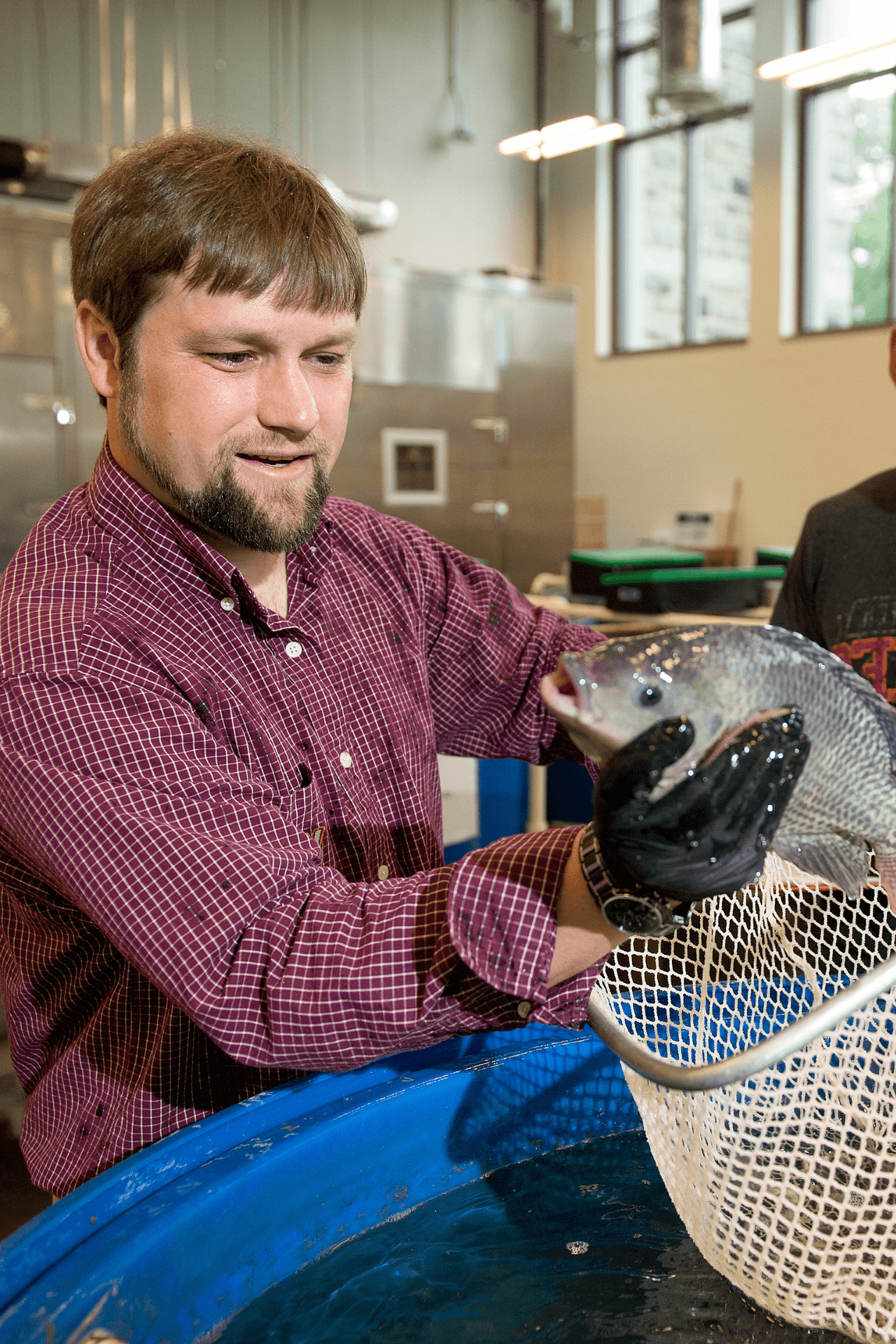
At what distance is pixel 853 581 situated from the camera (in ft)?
5.80

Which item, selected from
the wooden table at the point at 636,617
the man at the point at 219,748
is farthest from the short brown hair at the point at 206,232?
the wooden table at the point at 636,617

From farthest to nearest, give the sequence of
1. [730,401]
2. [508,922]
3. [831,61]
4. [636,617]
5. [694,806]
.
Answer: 1. [730,401]
2. [831,61]
3. [636,617]
4. [508,922]
5. [694,806]

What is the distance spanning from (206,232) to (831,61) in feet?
13.8

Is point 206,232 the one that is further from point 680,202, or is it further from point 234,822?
point 680,202

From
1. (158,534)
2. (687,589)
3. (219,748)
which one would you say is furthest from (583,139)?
(219,748)

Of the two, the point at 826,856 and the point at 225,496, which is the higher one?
the point at 225,496

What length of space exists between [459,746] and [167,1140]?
70 cm

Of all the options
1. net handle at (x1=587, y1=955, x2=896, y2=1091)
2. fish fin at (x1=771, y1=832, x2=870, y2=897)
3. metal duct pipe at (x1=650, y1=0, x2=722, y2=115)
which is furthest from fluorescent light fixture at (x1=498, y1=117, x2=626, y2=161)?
net handle at (x1=587, y1=955, x2=896, y2=1091)

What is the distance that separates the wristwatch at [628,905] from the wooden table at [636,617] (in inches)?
96.7

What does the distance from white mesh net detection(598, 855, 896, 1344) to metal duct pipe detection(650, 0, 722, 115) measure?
4923 mm

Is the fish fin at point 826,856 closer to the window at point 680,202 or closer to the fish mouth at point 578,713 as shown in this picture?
the fish mouth at point 578,713

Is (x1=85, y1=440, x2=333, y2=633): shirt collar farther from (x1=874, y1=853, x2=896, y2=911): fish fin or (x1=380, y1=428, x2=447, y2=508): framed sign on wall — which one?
(x1=380, y1=428, x2=447, y2=508): framed sign on wall

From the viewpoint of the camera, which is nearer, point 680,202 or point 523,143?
point 523,143

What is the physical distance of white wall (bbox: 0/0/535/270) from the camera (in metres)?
5.52
